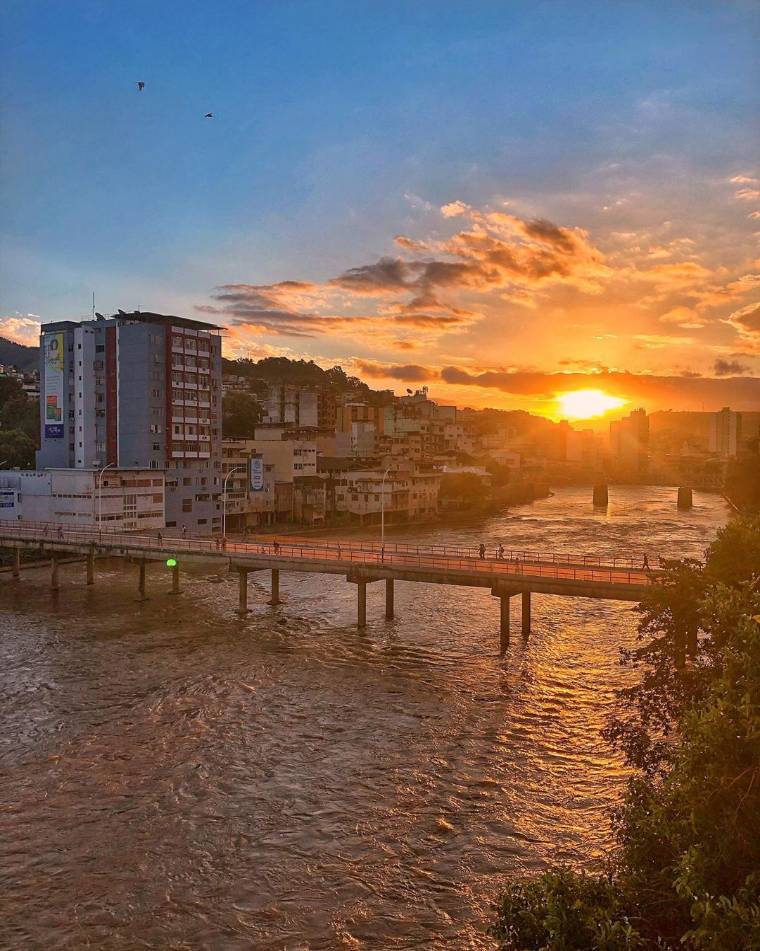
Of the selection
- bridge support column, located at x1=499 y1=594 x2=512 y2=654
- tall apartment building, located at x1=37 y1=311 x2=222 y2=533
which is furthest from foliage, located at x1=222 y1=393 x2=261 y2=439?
bridge support column, located at x1=499 y1=594 x2=512 y2=654

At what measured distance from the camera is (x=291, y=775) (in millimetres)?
28141

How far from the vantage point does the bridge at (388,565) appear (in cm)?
4306

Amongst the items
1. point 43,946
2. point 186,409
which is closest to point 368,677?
point 43,946

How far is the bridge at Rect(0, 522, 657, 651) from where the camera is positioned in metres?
43.1

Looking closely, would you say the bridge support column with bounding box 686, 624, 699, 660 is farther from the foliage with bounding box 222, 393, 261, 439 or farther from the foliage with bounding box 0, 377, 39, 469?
the foliage with bounding box 222, 393, 261, 439

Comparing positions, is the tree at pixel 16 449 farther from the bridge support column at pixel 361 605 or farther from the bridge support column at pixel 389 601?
the bridge support column at pixel 361 605

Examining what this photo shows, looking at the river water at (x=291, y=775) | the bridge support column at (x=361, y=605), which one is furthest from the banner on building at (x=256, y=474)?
the bridge support column at (x=361, y=605)

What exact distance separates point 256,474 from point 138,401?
70.7ft

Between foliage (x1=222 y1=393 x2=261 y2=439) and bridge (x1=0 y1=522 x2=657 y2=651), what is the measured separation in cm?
6815

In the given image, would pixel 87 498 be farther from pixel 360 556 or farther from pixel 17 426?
pixel 17 426

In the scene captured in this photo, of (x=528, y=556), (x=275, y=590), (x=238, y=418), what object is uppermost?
(x=238, y=418)

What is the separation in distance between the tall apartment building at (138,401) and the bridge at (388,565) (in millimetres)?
19877

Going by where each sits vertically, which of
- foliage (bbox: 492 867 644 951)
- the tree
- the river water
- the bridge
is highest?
the tree

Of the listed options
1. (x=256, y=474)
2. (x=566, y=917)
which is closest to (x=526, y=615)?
(x=566, y=917)
